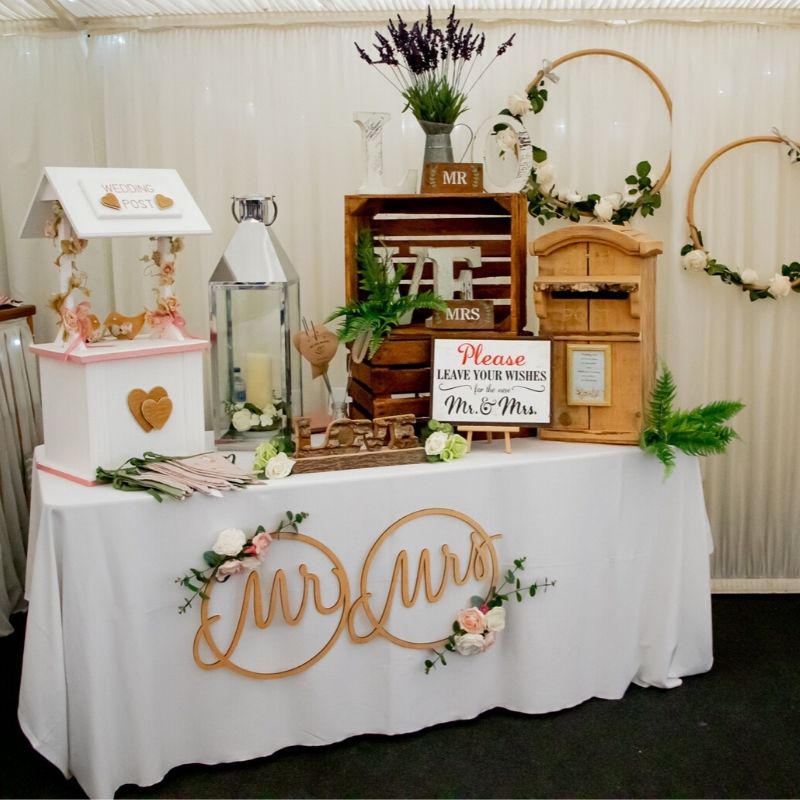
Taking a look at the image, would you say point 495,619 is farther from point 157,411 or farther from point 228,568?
point 157,411

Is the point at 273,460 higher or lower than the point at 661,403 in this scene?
lower

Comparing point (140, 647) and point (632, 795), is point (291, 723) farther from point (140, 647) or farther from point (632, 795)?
point (632, 795)

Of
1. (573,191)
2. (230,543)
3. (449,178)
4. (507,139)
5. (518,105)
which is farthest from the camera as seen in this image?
(573,191)

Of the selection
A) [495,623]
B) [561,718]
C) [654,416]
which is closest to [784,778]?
→ [561,718]

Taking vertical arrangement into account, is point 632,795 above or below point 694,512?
below

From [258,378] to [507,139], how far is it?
1073 mm

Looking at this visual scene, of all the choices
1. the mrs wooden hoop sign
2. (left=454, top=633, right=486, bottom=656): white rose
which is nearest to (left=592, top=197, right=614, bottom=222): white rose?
the mrs wooden hoop sign

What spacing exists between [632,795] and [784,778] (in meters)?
0.40

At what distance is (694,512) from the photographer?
2.58m

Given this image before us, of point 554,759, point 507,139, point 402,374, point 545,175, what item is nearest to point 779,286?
point 545,175

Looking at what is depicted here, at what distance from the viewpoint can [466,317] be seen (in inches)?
104

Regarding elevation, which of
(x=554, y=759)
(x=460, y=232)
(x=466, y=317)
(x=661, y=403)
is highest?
(x=460, y=232)

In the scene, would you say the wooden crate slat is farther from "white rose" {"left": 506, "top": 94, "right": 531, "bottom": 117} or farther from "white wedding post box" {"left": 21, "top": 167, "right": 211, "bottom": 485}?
"white wedding post box" {"left": 21, "top": 167, "right": 211, "bottom": 485}

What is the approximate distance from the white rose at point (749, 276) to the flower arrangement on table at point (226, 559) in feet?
6.50
